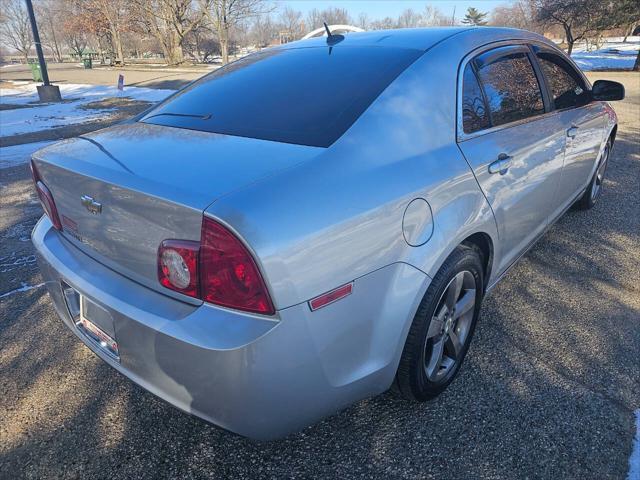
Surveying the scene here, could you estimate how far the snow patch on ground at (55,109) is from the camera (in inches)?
412

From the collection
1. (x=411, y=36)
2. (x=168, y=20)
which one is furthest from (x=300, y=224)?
(x=168, y=20)

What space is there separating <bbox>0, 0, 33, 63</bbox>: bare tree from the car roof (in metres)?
67.5

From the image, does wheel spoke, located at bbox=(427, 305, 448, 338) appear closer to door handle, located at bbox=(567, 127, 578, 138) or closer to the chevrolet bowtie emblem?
the chevrolet bowtie emblem

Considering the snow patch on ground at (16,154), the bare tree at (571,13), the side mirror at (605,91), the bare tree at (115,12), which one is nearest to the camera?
the side mirror at (605,91)

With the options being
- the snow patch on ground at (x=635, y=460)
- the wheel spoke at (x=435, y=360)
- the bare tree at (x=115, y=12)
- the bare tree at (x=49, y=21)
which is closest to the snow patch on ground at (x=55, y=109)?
the wheel spoke at (x=435, y=360)

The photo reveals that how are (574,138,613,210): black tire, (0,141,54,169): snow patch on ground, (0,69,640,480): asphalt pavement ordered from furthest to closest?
1. (0,141,54,169): snow patch on ground
2. (574,138,613,210): black tire
3. (0,69,640,480): asphalt pavement

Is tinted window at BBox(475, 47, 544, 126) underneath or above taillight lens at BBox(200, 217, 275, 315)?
above

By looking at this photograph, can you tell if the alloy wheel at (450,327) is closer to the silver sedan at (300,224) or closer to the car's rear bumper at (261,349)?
the silver sedan at (300,224)

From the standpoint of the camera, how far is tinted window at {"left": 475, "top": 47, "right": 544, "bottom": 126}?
2474mm

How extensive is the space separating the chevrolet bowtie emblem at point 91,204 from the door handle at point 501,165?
1.73 meters

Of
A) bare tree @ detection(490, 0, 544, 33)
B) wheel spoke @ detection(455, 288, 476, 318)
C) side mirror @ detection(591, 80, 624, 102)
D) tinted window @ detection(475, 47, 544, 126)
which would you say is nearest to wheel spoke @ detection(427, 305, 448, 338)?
wheel spoke @ detection(455, 288, 476, 318)

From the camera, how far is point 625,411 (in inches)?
85.3

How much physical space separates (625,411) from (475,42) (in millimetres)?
1930

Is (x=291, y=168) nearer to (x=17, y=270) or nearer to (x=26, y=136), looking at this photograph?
(x=17, y=270)
